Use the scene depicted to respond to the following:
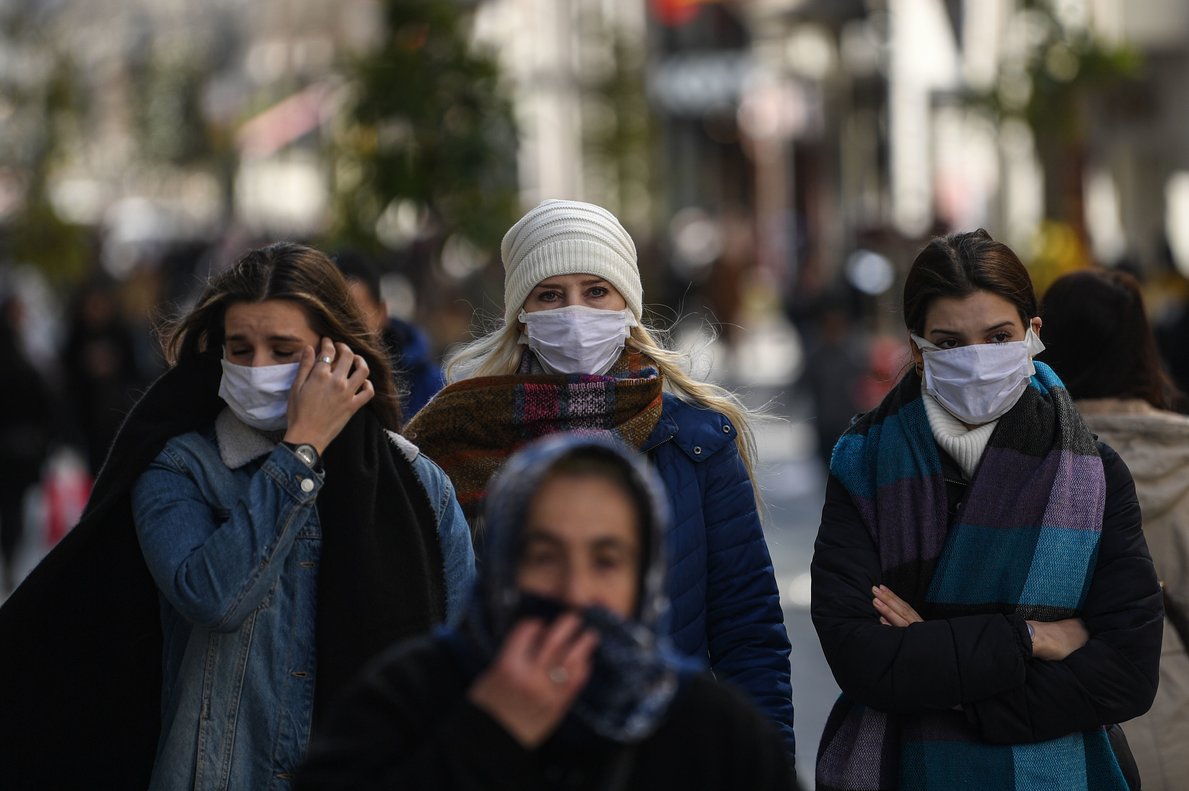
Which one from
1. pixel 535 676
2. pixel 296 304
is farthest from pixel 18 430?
pixel 535 676

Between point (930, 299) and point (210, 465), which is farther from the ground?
point (930, 299)

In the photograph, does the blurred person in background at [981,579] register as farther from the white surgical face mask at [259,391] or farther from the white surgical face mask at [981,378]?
the white surgical face mask at [259,391]

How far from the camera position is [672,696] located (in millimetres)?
2287

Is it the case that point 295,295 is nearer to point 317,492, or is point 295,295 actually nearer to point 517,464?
point 317,492

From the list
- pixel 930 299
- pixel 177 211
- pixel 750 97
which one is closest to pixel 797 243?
pixel 750 97

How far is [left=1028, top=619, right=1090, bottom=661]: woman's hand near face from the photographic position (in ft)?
11.1

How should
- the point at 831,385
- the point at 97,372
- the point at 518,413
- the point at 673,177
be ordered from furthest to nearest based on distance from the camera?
the point at 673,177 < the point at 831,385 < the point at 97,372 < the point at 518,413

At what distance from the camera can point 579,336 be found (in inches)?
155

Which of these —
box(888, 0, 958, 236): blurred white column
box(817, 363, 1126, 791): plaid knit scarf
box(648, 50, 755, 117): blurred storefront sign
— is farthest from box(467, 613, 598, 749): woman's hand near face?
box(648, 50, 755, 117): blurred storefront sign

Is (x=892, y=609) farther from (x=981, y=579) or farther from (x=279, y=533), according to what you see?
(x=279, y=533)

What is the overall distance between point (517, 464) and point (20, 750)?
169cm

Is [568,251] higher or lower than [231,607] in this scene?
higher

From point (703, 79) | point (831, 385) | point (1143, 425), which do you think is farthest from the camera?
point (703, 79)

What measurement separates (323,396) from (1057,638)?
143cm
